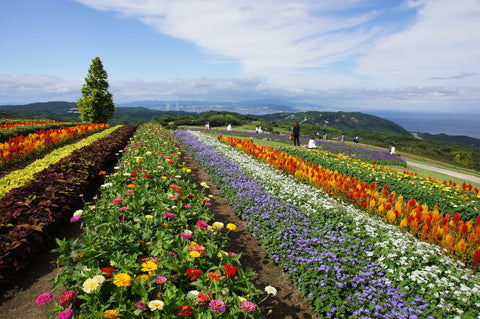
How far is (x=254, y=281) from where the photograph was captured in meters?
3.60

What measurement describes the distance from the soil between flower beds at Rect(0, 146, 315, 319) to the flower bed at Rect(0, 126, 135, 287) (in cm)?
20

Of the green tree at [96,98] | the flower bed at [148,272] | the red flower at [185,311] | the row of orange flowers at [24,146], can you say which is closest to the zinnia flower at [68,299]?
the flower bed at [148,272]

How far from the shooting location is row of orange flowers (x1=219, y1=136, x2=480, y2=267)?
398cm

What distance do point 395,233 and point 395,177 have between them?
574 centimetres

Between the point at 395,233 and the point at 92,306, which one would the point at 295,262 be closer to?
the point at 395,233

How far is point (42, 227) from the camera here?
142 inches

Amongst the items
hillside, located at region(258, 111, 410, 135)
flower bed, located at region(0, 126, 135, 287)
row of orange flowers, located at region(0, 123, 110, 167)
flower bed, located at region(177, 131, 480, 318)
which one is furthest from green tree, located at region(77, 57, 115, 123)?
hillside, located at region(258, 111, 410, 135)

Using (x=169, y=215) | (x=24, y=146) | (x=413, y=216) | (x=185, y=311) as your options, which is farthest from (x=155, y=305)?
(x=24, y=146)

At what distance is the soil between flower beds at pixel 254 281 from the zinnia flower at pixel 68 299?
113cm

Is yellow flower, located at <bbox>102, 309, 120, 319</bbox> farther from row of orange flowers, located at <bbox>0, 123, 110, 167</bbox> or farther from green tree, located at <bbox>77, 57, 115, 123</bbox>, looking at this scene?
green tree, located at <bbox>77, 57, 115, 123</bbox>

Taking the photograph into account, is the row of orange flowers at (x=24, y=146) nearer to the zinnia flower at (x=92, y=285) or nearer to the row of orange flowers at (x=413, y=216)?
the zinnia flower at (x=92, y=285)

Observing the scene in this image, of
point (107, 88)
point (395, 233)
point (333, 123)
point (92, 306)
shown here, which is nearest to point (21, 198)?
point (92, 306)

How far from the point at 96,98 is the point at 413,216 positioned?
39.6 metres

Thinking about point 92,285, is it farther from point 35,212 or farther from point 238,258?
point 35,212
